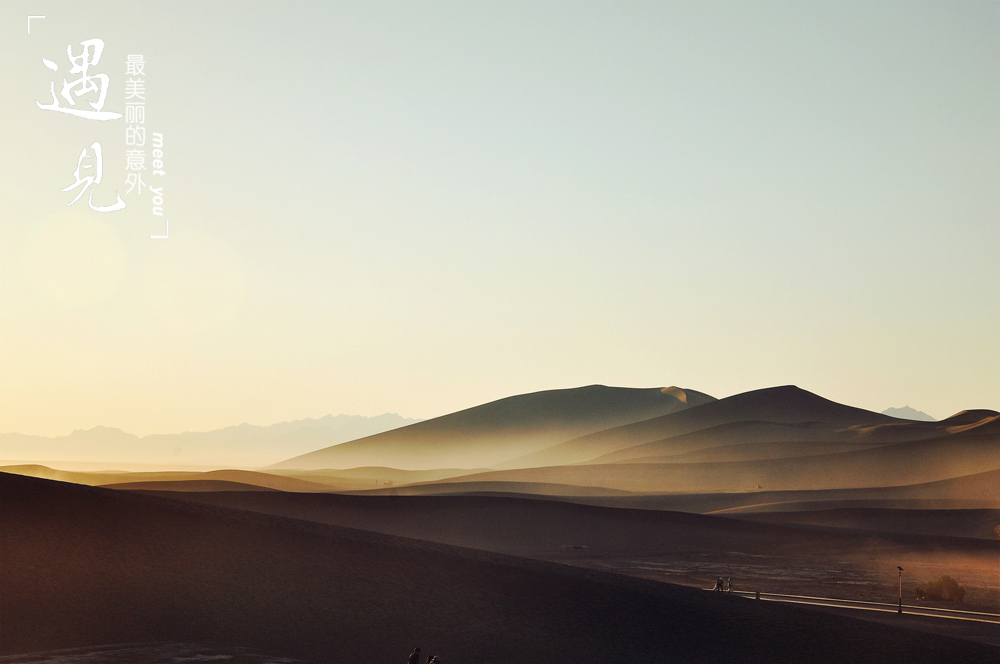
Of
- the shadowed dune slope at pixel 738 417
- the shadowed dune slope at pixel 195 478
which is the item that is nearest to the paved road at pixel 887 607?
the shadowed dune slope at pixel 195 478

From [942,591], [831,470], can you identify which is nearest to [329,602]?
[942,591]

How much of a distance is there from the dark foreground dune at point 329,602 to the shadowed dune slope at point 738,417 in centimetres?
13783

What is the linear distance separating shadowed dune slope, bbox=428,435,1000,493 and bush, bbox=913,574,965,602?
74.1m

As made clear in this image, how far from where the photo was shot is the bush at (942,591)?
3297 centimetres

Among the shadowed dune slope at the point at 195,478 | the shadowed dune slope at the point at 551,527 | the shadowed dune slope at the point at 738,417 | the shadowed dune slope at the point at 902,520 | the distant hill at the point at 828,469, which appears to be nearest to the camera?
the shadowed dune slope at the point at 551,527

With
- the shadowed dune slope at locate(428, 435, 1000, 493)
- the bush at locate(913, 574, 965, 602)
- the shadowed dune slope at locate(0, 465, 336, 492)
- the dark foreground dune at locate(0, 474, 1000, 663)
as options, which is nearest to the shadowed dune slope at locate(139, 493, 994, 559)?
the bush at locate(913, 574, 965, 602)

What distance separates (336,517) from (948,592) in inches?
1370

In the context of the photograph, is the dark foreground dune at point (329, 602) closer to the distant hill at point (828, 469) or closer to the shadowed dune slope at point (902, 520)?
the shadowed dune slope at point (902, 520)

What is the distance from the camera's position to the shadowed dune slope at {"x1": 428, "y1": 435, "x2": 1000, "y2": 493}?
104250 millimetres

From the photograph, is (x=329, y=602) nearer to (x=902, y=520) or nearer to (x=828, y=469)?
(x=902, y=520)

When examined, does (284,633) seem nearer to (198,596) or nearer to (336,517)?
(198,596)

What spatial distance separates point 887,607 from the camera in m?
29.5

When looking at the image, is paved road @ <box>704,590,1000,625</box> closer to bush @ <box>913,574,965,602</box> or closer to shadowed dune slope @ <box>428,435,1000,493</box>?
bush @ <box>913,574,965,602</box>

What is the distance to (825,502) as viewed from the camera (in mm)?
78812
